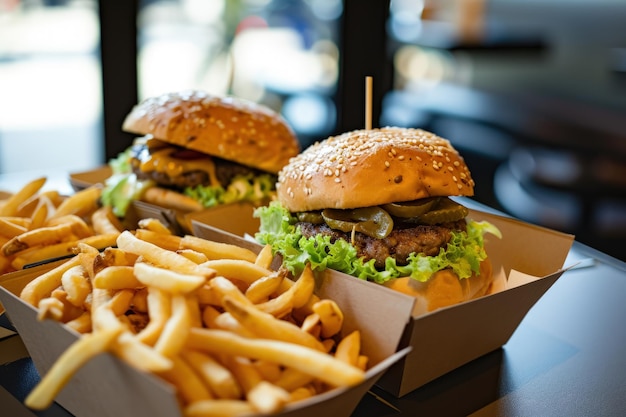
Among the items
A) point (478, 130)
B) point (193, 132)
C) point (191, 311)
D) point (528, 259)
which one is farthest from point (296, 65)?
point (191, 311)

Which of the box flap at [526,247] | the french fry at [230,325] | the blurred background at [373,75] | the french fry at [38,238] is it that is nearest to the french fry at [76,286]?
the french fry at [230,325]

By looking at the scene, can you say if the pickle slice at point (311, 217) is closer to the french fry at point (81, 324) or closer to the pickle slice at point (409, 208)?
the pickle slice at point (409, 208)

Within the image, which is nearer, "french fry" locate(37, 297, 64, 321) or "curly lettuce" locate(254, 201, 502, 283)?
"french fry" locate(37, 297, 64, 321)

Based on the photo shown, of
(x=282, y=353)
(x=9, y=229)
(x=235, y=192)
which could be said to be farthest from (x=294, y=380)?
(x=235, y=192)

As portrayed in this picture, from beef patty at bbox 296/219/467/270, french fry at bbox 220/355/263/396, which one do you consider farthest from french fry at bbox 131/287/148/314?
beef patty at bbox 296/219/467/270

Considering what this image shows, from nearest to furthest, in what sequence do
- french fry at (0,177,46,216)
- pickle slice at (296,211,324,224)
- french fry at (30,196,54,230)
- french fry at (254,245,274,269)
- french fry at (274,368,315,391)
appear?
french fry at (274,368,315,391) → french fry at (254,245,274,269) → pickle slice at (296,211,324,224) → french fry at (30,196,54,230) → french fry at (0,177,46,216)

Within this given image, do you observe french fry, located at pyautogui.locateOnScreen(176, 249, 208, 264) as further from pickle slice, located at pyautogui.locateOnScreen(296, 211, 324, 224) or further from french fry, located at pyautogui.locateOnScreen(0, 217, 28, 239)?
french fry, located at pyautogui.locateOnScreen(0, 217, 28, 239)
